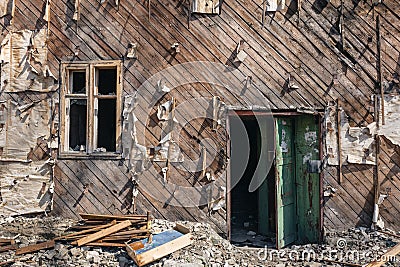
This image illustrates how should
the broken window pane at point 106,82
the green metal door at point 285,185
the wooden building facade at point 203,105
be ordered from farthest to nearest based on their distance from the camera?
the broken window pane at point 106,82 < the green metal door at point 285,185 < the wooden building facade at point 203,105

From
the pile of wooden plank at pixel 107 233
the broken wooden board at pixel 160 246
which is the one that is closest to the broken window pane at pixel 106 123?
the pile of wooden plank at pixel 107 233

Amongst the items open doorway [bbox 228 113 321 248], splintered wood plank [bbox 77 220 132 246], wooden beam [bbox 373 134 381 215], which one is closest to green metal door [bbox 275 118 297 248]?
open doorway [bbox 228 113 321 248]

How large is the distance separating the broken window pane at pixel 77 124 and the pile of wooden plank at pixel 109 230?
1.31m

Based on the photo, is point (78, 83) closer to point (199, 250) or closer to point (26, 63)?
point (26, 63)

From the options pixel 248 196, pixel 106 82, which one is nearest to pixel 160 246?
Answer: pixel 248 196

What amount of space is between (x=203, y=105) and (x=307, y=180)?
6.40ft

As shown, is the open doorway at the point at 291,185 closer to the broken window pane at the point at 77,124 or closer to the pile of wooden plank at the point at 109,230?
the pile of wooden plank at the point at 109,230

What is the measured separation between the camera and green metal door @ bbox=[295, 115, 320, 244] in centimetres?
570

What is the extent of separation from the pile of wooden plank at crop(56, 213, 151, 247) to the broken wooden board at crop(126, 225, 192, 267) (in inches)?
8.2

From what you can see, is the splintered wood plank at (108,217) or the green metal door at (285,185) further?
the green metal door at (285,185)

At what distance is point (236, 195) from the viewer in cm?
852

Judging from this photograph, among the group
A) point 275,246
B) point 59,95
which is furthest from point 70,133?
point 275,246

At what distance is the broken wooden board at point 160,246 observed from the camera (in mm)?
4484

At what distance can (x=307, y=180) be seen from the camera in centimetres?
582
